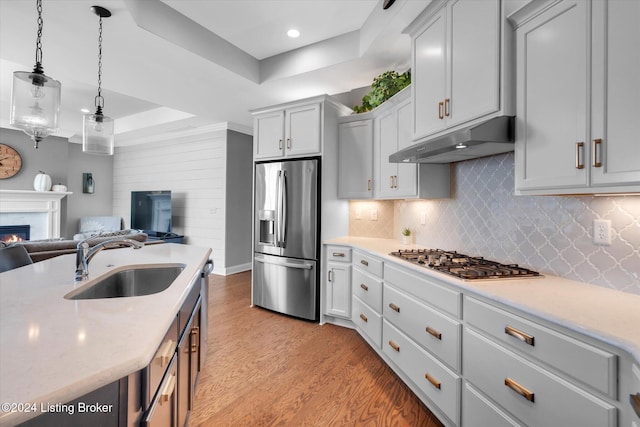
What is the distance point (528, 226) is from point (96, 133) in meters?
3.55

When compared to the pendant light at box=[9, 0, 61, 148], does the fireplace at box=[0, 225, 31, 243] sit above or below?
below

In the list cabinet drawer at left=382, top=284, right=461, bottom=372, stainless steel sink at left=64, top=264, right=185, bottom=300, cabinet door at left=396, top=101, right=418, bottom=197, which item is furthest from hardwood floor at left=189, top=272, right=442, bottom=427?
cabinet door at left=396, top=101, right=418, bottom=197

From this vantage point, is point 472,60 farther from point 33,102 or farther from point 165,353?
point 33,102

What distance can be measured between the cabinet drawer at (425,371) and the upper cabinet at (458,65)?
1438mm

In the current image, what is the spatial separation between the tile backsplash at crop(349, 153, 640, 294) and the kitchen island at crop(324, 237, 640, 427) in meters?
0.13

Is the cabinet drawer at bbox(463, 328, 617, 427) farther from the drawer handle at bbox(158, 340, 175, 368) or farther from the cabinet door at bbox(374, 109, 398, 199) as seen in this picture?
the cabinet door at bbox(374, 109, 398, 199)

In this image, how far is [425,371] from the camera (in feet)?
6.21

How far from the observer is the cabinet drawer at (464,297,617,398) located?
99 centimetres

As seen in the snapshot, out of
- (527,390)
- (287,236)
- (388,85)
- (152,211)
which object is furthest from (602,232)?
(152,211)

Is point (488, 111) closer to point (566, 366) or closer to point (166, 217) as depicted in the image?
point (566, 366)

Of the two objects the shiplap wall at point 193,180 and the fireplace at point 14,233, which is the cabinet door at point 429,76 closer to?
the shiplap wall at point 193,180

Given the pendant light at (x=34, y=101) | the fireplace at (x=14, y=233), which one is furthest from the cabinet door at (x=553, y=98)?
the fireplace at (x=14, y=233)

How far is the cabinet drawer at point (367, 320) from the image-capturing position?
2557 millimetres

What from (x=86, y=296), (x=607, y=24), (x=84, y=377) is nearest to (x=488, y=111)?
(x=607, y=24)
